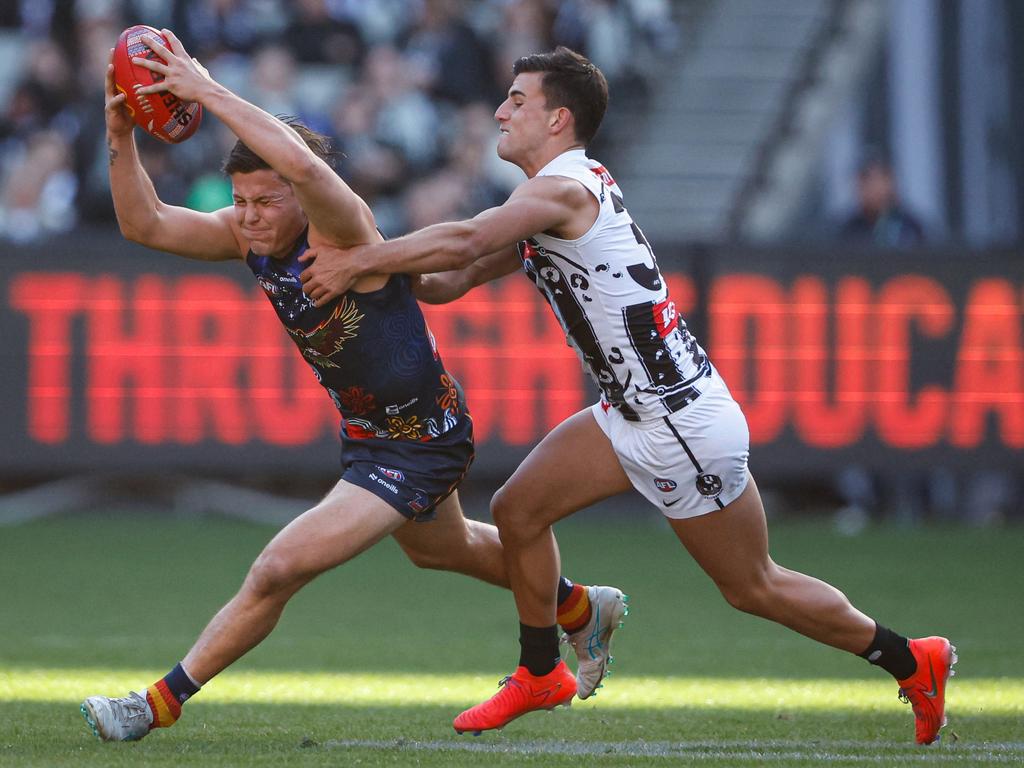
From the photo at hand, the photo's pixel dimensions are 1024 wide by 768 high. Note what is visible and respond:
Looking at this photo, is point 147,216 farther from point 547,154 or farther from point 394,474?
point 547,154

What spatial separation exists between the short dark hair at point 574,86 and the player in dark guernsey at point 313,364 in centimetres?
74

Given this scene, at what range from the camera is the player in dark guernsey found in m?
5.44

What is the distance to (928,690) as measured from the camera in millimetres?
5898

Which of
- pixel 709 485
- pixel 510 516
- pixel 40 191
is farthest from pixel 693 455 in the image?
pixel 40 191

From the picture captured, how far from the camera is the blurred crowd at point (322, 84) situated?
13.9 meters

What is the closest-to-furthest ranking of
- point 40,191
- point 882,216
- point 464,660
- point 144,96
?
point 144,96 < point 464,660 < point 882,216 < point 40,191

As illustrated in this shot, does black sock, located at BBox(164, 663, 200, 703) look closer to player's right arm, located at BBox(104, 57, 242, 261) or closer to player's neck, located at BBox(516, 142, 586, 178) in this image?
player's right arm, located at BBox(104, 57, 242, 261)

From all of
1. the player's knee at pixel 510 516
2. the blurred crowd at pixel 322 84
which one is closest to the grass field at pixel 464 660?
the player's knee at pixel 510 516

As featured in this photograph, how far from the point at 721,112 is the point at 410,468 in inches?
460

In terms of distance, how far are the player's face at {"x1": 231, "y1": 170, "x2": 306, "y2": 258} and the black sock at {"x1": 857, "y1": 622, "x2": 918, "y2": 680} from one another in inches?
91.5

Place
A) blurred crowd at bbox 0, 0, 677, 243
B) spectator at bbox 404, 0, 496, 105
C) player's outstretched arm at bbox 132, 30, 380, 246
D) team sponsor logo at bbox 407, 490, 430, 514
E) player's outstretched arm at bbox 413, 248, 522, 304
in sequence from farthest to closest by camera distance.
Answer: spectator at bbox 404, 0, 496, 105 → blurred crowd at bbox 0, 0, 677, 243 → player's outstretched arm at bbox 413, 248, 522, 304 → team sponsor logo at bbox 407, 490, 430, 514 → player's outstretched arm at bbox 132, 30, 380, 246

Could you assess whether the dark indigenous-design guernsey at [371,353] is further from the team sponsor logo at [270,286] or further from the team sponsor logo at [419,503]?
the team sponsor logo at [419,503]

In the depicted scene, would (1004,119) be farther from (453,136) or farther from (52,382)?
(52,382)

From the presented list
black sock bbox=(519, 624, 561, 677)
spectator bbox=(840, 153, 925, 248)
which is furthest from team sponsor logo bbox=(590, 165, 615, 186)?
spectator bbox=(840, 153, 925, 248)
